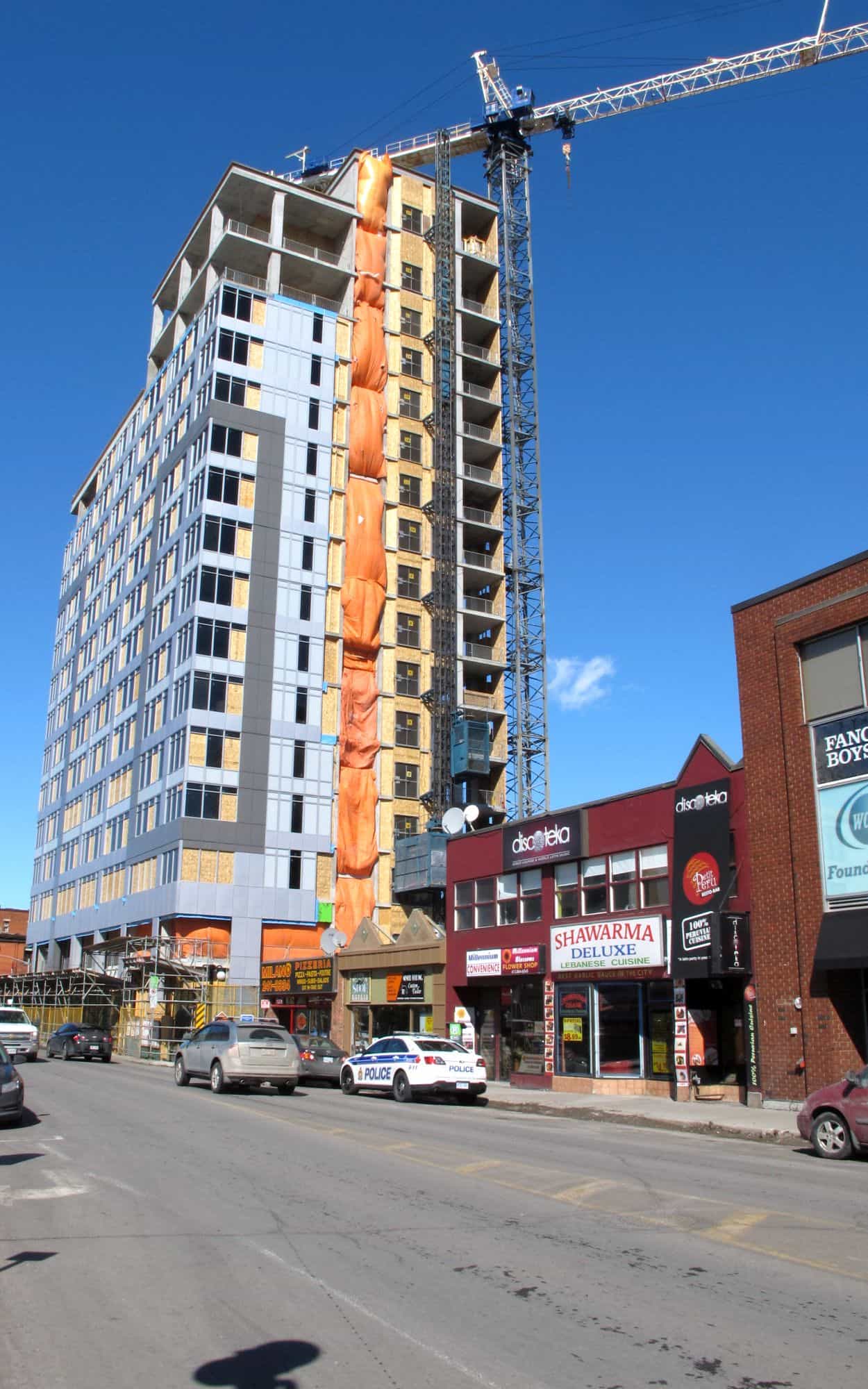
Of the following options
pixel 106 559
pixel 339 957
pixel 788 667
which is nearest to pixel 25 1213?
pixel 788 667

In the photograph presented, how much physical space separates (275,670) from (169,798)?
9.38 metres

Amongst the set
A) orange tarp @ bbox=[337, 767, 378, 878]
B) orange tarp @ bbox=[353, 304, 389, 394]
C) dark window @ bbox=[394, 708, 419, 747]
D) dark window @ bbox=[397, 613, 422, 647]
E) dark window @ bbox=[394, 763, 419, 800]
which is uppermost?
orange tarp @ bbox=[353, 304, 389, 394]

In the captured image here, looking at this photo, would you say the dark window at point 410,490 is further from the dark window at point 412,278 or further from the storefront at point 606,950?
the storefront at point 606,950

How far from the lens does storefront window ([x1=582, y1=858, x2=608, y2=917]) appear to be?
30509mm

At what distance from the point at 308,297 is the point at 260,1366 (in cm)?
7695

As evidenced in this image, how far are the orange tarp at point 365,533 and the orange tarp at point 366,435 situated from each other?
40.0 inches

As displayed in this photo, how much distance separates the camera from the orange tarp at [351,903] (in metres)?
65.1

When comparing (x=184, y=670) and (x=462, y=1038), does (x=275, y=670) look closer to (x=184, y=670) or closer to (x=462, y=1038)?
(x=184, y=670)

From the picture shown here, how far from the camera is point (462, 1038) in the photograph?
35.3 meters

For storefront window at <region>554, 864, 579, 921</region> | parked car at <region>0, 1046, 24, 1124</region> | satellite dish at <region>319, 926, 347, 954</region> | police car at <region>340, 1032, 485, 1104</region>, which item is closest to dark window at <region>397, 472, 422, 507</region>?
satellite dish at <region>319, 926, 347, 954</region>

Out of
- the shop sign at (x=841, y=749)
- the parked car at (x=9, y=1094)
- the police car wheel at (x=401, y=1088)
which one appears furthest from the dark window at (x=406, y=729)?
the parked car at (x=9, y=1094)

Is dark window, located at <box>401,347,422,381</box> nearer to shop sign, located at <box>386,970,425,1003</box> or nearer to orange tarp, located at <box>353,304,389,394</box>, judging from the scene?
orange tarp, located at <box>353,304,389,394</box>

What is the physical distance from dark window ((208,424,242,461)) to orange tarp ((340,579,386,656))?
1012 cm

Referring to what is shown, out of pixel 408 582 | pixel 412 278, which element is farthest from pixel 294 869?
pixel 412 278
